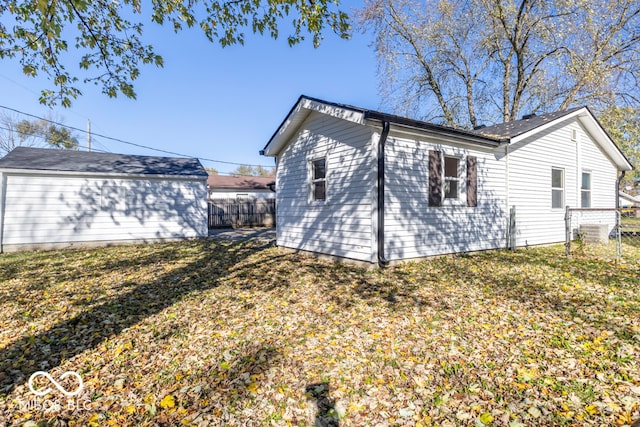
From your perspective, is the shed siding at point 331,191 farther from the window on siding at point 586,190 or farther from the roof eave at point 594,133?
the window on siding at point 586,190

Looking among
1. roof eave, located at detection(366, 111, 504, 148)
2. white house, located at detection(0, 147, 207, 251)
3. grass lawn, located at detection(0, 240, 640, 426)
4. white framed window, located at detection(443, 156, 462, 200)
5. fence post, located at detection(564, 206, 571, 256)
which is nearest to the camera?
grass lawn, located at detection(0, 240, 640, 426)

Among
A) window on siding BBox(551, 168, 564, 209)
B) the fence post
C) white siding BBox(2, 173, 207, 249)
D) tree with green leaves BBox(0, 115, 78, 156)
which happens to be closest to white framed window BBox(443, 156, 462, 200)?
the fence post

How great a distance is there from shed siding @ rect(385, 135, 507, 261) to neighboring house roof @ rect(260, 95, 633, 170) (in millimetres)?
341

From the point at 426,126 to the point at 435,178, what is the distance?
1.34 metres

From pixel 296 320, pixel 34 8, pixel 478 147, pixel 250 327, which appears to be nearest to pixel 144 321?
pixel 250 327

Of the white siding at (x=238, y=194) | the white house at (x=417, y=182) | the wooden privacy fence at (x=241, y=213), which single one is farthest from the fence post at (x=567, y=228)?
the white siding at (x=238, y=194)

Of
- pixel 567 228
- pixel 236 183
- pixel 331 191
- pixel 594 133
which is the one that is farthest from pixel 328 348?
pixel 236 183

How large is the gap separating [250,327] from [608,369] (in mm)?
3832

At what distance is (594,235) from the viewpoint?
1050 centimetres

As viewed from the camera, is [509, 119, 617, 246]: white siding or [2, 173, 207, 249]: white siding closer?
[509, 119, 617, 246]: white siding

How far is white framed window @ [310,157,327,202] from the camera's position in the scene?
337 inches

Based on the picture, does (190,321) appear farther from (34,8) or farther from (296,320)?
(34,8)

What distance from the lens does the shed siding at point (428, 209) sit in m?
7.12

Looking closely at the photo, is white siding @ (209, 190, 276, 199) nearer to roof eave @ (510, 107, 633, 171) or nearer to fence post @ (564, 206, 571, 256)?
roof eave @ (510, 107, 633, 171)
